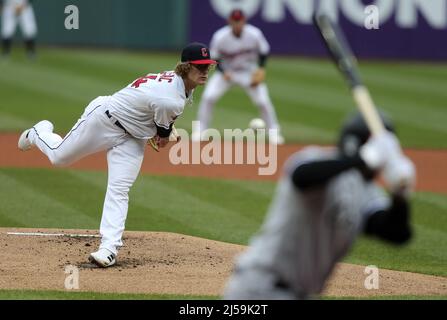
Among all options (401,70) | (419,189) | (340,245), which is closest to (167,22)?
(401,70)

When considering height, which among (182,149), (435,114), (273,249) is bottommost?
(273,249)

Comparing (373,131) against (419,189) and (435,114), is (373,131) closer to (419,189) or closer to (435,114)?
(419,189)

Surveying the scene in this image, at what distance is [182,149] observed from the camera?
14797mm

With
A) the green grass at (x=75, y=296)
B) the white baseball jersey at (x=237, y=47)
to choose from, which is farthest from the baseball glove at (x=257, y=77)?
the green grass at (x=75, y=296)

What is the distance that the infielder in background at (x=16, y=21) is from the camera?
A: 2228cm

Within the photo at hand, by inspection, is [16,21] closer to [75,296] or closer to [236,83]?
[236,83]

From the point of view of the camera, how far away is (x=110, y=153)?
819 cm

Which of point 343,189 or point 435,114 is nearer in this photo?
point 343,189

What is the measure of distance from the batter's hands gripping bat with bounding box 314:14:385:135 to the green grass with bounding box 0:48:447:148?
32.8 ft

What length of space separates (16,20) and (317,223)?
19764 mm

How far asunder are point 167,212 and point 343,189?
5.91m
